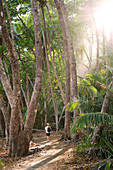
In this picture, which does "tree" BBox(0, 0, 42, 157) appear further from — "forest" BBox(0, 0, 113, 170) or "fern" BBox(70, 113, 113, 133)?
"fern" BBox(70, 113, 113, 133)

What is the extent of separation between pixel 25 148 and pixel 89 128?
306cm

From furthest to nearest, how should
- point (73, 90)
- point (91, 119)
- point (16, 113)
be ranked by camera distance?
1. point (73, 90)
2. point (16, 113)
3. point (91, 119)

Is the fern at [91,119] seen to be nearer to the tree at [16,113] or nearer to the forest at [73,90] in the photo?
the forest at [73,90]

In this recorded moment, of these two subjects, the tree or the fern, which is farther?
the tree

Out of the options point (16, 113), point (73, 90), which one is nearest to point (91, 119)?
point (16, 113)

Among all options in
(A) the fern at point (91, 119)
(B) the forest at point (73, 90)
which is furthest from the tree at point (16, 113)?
(A) the fern at point (91, 119)

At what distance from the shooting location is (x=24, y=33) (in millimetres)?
12219

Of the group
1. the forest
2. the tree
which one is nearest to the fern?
the forest

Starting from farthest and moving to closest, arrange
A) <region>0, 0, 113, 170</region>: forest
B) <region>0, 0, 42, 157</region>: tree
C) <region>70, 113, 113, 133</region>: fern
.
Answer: <region>0, 0, 42, 157</region>: tree, <region>0, 0, 113, 170</region>: forest, <region>70, 113, 113, 133</region>: fern

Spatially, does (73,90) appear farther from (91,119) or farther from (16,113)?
(91,119)

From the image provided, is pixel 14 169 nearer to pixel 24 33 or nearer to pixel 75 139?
pixel 75 139

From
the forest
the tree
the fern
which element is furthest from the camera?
the tree

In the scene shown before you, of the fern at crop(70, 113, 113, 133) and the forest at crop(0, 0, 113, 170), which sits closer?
the fern at crop(70, 113, 113, 133)

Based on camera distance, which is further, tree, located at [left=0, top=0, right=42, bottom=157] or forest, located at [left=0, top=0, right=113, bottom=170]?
tree, located at [left=0, top=0, right=42, bottom=157]
